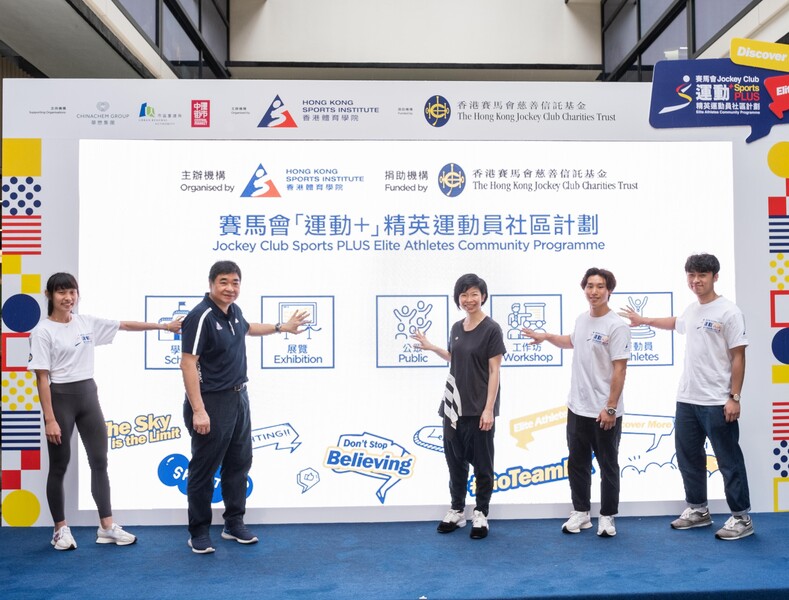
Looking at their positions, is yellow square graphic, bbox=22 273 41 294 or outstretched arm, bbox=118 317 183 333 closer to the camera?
outstretched arm, bbox=118 317 183 333

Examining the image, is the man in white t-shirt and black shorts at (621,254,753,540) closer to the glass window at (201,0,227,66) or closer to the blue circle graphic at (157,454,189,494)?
the blue circle graphic at (157,454,189,494)

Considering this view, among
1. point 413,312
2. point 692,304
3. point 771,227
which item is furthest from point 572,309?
point 771,227

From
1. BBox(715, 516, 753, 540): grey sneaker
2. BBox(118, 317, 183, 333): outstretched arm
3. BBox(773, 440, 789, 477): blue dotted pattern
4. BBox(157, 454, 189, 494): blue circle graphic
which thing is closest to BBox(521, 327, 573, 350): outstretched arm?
BBox(715, 516, 753, 540): grey sneaker

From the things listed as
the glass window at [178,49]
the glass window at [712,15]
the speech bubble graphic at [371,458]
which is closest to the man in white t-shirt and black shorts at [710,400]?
the speech bubble graphic at [371,458]

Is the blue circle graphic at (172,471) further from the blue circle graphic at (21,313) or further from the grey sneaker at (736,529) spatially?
the grey sneaker at (736,529)

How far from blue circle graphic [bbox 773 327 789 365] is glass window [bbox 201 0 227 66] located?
6.08 meters

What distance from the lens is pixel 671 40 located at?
601 centimetres

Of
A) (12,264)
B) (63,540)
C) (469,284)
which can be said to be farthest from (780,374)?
(12,264)

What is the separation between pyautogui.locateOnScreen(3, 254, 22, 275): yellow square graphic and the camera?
12.1 feet

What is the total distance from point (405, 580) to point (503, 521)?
40.9 inches

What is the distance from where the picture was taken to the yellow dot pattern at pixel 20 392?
145 inches

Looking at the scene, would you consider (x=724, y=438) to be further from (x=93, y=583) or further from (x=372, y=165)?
(x=93, y=583)

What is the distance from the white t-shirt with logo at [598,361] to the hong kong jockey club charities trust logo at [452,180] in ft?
3.46

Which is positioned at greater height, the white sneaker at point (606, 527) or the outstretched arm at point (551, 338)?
the outstretched arm at point (551, 338)
